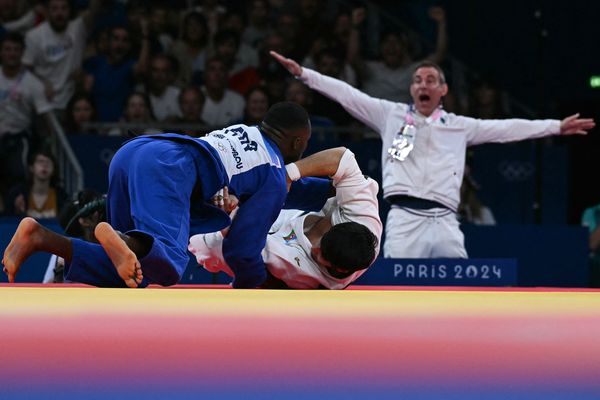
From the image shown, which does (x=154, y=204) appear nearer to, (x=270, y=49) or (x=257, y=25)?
(x=270, y=49)

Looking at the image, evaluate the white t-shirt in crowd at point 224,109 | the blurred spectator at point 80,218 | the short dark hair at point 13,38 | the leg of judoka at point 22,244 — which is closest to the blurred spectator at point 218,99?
the white t-shirt in crowd at point 224,109

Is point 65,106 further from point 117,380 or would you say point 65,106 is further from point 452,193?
point 117,380

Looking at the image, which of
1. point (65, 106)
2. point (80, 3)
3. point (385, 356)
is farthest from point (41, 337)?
point (80, 3)

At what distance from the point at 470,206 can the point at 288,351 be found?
5494 millimetres

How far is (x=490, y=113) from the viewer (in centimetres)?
755

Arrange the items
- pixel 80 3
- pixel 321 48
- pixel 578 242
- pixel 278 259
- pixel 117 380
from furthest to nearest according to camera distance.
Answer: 1. pixel 80 3
2. pixel 321 48
3. pixel 578 242
4. pixel 278 259
5. pixel 117 380

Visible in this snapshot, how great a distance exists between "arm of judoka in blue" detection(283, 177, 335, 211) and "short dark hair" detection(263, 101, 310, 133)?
319 mm

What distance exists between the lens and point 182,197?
331 centimetres

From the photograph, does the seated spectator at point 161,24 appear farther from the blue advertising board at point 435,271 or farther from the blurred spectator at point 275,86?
the blue advertising board at point 435,271

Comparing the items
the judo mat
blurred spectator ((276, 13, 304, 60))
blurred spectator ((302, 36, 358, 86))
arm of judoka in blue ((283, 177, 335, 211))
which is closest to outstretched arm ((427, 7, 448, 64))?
blurred spectator ((302, 36, 358, 86))

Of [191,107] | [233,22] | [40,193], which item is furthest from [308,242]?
[233,22]

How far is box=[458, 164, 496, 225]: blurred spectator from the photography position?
693cm

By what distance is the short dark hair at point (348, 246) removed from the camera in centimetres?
355

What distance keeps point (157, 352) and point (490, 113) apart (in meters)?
6.19
